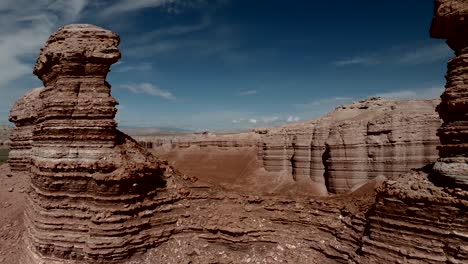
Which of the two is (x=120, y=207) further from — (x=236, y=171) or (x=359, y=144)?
(x=236, y=171)

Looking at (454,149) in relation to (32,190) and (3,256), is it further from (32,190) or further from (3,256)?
(3,256)

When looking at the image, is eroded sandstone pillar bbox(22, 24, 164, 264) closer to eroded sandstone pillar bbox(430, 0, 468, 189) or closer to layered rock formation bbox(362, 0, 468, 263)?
layered rock formation bbox(362, 0, 468, 263)

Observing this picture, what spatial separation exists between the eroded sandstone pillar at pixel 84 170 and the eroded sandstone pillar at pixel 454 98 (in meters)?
10.7

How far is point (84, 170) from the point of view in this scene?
15.0 meters

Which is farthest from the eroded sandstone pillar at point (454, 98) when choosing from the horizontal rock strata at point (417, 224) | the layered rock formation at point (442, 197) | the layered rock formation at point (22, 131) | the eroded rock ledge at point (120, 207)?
the layered rock formation at point (22, 131)

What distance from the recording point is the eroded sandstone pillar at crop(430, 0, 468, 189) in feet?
35.9

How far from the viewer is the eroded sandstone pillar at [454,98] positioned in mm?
10938

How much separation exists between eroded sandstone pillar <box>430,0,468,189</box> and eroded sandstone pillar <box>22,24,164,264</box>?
10745 millimetres

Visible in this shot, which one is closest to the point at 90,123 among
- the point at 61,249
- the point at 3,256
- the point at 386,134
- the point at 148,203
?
the point at 148,203

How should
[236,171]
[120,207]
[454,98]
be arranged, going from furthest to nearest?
[236,171], [120,207], [454,98]

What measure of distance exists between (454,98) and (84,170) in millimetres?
12911

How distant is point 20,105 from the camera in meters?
32.4

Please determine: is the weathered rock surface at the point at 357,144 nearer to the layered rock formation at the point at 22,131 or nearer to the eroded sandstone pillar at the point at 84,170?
the eroded sandstone pillar at the point at 84,170

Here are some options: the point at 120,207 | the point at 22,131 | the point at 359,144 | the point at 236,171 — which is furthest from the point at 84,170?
the point at 236,171
